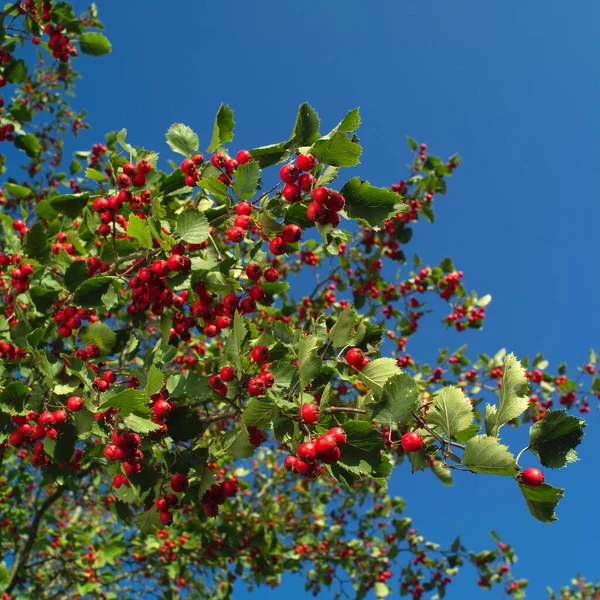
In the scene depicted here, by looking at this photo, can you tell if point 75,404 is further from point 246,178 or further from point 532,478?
point 532,478

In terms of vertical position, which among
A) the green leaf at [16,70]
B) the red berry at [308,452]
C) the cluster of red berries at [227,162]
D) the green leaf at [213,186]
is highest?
the green leaf at [16,70]

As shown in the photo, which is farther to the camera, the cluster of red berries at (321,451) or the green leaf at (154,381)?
the green leaf at (154,381)

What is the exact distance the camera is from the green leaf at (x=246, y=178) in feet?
9.18

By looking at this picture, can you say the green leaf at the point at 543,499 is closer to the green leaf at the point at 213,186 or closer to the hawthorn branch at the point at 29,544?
the green leaf at the point at 213,186

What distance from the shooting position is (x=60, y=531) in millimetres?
8148

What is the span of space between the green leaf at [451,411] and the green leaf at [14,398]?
97.1 inches

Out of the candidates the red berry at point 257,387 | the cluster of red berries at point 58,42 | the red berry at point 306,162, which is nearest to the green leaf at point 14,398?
the red berry at point 257,387

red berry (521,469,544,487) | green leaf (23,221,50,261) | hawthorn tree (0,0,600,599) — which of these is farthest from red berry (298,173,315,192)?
green leaf (23,221,50,261)

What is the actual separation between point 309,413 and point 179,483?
112 centimetres

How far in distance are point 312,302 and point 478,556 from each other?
5.65m

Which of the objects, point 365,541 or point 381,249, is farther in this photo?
A: point 365,541

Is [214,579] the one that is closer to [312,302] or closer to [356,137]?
[312,302]

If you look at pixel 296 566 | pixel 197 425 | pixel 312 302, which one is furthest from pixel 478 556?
pixel 197 425

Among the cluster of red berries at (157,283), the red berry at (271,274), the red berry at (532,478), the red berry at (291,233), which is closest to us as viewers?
the red berry at (532,478)
